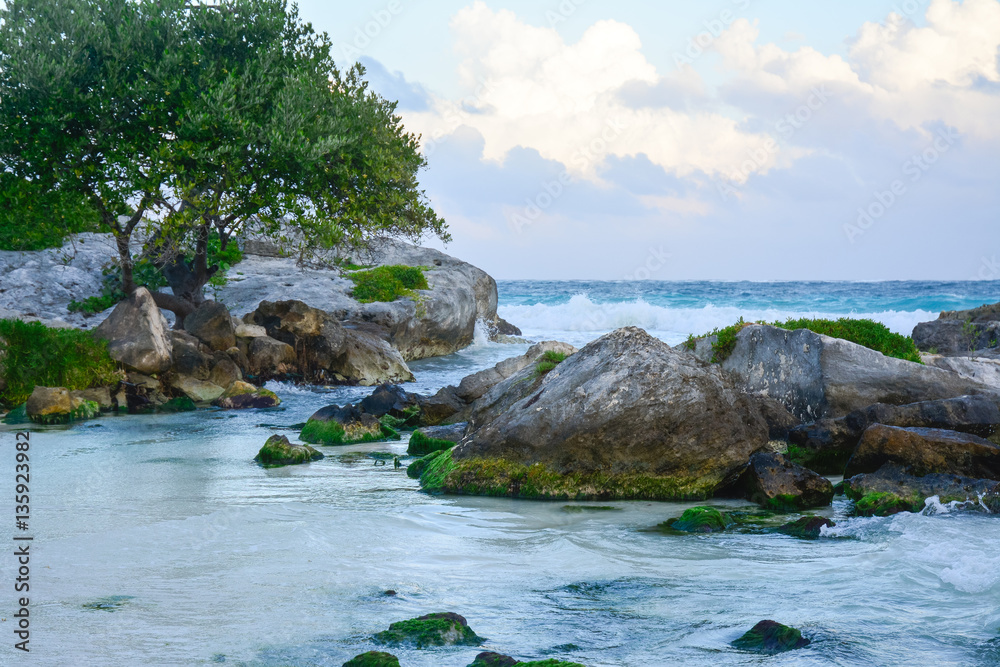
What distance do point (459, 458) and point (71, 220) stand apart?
11.9 meters

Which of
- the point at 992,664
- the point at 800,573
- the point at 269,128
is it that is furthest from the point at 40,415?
the point at 992,664

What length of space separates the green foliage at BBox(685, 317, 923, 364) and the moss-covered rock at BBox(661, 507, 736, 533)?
19.7 feet

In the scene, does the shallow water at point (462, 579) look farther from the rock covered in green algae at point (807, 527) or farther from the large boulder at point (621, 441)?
the large boulder at point (621, 441)

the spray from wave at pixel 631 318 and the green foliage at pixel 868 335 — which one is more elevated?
the spray from wave at pixel 631 318

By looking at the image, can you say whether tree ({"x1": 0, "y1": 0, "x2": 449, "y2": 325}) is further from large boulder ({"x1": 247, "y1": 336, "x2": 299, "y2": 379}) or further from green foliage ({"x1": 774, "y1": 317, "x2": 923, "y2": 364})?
green foliage ({"x1": 774, "y1": 317, "x2": 923, "y2": 364})

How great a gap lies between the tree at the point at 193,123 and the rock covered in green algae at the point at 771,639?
1348cm

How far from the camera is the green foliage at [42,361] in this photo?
48.1 feet

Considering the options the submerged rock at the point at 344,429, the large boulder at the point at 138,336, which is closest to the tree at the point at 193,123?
the large boulder at the point at 138,336

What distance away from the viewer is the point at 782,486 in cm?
788

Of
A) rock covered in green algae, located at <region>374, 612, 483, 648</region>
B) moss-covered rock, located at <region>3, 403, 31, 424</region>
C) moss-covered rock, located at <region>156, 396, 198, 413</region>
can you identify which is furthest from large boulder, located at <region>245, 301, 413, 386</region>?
rock covered in green algae, located at <region>374, 612, 483, 648</region>

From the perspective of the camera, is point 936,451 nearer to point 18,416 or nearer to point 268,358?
point 18,416

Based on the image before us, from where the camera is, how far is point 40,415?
43.3ft

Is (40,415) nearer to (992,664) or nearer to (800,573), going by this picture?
(800,573)

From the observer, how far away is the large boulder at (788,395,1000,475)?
921cm
